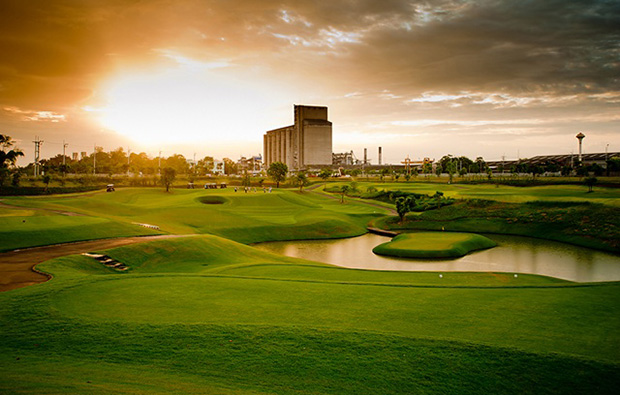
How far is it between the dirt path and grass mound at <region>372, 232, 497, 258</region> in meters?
24.4

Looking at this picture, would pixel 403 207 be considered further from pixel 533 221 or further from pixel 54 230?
pixel 54 230

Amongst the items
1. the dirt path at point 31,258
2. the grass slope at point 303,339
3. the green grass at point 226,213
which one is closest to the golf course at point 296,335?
the grass slope at point 303,339

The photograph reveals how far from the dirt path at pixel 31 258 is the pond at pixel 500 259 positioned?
1828cm

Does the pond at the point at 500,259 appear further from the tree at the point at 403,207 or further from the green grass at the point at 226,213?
the tree at the point at 403,207

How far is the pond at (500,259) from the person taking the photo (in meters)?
34.5

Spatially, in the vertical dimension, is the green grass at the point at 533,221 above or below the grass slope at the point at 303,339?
below

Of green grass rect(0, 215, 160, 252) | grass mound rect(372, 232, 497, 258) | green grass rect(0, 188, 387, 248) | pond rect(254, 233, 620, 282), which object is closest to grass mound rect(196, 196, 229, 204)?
green grass rect(0, 188, 387, 248)

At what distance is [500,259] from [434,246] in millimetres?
6380

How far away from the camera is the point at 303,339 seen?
10.4 meters

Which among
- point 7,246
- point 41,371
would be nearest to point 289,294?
point 41,371

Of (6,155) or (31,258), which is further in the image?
(6,155)

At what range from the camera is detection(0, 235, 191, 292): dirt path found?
17562 millimetres

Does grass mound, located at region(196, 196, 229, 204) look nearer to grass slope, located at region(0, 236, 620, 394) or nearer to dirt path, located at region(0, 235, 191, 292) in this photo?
dirt path, located at region(0, 235, 191, 292)

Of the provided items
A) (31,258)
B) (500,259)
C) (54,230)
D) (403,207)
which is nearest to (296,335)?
(31,258)
